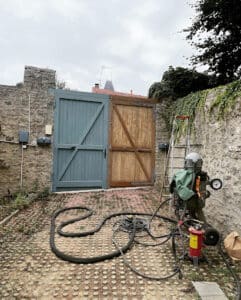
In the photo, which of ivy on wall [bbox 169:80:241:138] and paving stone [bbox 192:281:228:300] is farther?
ivy on wall [bbox 169:80:241:138]

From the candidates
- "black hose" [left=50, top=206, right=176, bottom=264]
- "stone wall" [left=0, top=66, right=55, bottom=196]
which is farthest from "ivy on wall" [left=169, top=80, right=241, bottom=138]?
"stone wall" [left=0, top=66, right=55, bottom=196]

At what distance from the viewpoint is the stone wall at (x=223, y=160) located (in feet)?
9.77

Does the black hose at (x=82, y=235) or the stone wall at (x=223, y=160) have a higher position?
the stone wall at (x=223, y=160)

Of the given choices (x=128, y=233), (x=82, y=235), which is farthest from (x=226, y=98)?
(x=82, y=235)

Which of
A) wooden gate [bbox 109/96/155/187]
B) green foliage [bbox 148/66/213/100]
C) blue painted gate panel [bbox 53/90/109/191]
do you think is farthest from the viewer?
green foliage [bbox 148/66/213/100]

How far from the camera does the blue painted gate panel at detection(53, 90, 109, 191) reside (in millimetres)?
5488

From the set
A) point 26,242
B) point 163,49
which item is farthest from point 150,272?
point 163,49

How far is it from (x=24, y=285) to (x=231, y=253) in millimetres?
2203

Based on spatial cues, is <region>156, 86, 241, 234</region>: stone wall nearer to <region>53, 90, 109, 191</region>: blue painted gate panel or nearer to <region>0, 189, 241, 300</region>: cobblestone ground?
<region>0, 189, 241, 300</region>: cobblestone ground

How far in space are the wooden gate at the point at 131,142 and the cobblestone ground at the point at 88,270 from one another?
2.27 meters

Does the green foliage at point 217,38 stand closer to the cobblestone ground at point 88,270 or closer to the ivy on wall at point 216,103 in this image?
the ivy on wall at point 216,103

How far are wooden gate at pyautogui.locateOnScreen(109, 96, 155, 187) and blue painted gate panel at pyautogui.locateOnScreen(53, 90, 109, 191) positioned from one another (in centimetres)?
23

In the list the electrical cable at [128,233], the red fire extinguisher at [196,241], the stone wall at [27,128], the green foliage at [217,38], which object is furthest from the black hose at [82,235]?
the green foliage at [217,38]

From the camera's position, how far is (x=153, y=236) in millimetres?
3205
